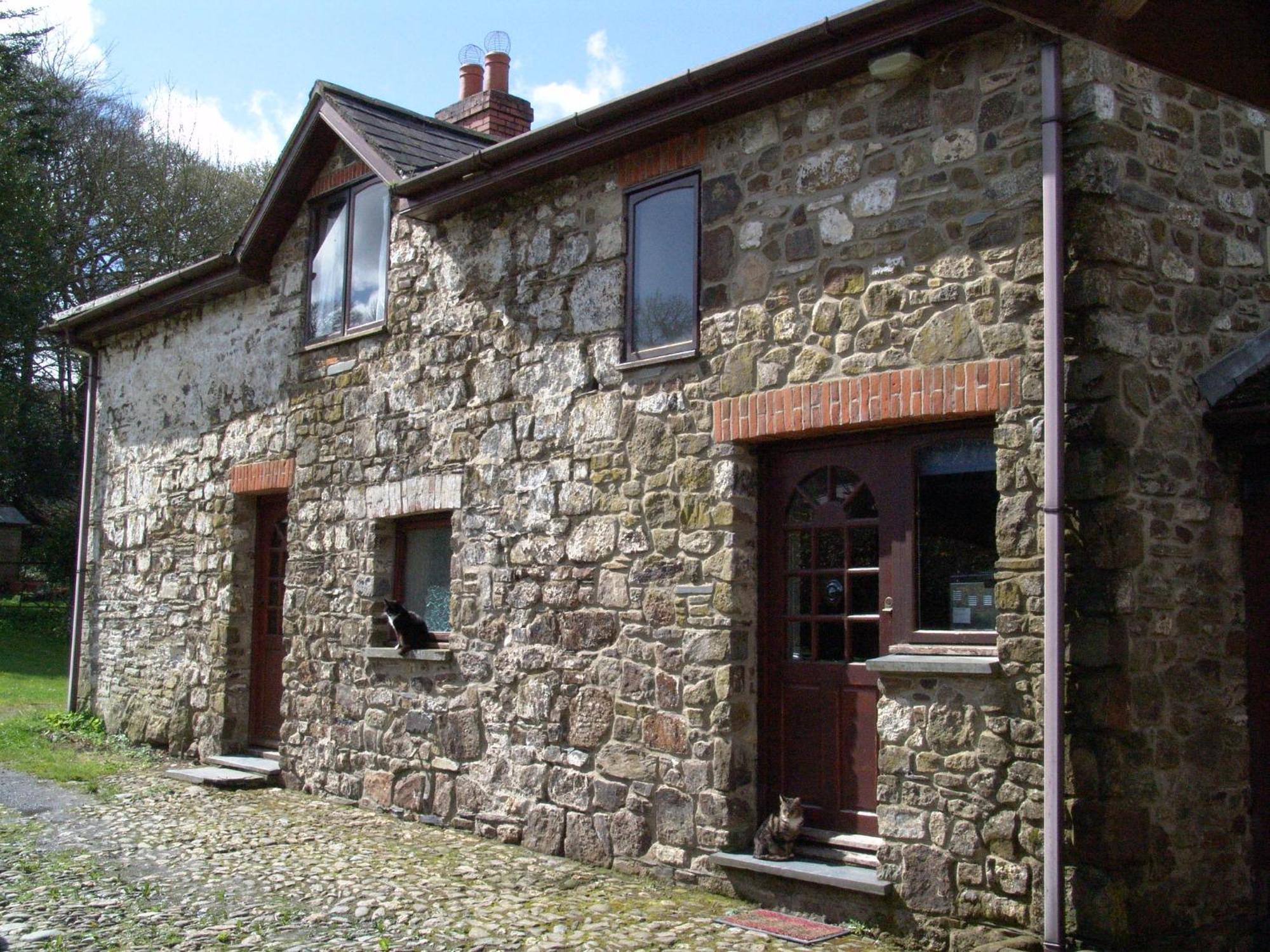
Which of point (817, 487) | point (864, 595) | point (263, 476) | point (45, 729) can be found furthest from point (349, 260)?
point (45, 729)

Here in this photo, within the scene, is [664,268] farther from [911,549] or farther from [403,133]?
[403,133]

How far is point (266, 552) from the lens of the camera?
11555mm

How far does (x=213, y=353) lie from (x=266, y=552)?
6.47 feet

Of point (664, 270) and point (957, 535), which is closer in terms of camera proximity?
point (957, 535)

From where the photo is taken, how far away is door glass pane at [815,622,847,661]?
22.1ft

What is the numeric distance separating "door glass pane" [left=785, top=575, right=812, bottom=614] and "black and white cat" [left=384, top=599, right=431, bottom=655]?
325 centimetres

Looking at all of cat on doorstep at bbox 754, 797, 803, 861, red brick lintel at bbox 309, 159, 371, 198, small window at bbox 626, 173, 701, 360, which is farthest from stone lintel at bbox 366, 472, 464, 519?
cat on doorstep at bbox 754, 797, 803, 861

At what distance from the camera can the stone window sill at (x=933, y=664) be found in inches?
226

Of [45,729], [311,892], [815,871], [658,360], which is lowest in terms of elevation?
[311,892]

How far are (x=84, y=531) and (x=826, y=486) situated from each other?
32.1 feet

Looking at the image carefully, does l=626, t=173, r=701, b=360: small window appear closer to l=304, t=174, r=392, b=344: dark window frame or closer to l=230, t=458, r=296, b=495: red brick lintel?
l=304, t=174, r=392, b=344: dark window frame

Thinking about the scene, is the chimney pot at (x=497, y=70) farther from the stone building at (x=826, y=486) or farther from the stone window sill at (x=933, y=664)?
the stone window sill at (x=933, y=664)

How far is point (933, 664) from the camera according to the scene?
590 cm

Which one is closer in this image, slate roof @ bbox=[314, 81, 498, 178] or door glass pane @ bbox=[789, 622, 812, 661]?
door glass pane @ bbox=[789, 622, 812, 661]
